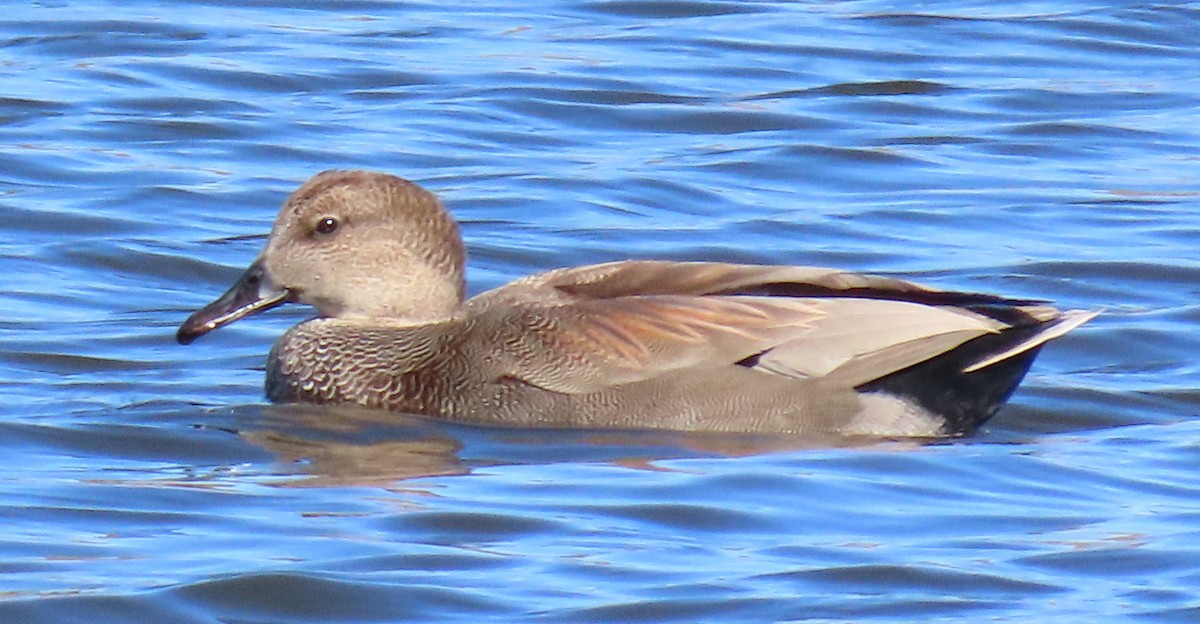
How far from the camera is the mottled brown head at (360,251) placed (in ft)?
27.2

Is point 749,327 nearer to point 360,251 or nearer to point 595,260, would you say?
point 360,251

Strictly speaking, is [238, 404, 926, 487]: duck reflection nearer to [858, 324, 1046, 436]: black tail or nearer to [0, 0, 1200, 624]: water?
[0, 0, 1200, 624]: water

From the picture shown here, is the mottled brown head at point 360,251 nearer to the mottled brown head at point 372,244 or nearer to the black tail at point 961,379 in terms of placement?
the mottled brown head at point 372,244

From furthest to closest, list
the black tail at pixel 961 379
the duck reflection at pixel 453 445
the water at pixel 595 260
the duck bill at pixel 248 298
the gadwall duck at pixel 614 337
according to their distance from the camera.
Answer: the duck bill at pixel 248 298 < the black tail at pixel 961 379 < the gadwall duck at pixel 614 337 < the duck reflection at pixel 453 445 < the water at pixel 595 260

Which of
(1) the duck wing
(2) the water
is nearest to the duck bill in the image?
(2) the water

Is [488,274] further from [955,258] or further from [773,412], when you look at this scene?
[773,412]

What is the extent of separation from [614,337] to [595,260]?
2697 mm

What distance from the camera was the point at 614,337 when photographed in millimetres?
7824

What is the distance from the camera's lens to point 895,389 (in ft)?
25.9

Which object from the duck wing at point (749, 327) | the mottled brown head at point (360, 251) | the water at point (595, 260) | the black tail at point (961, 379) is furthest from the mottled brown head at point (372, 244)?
the black tail at point (961, 379)

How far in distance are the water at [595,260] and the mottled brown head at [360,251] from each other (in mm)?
386

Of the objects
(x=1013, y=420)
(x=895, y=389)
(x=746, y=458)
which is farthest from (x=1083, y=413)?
(x=746, y=458)

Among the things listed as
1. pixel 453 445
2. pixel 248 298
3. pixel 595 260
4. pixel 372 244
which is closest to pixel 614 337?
pixel 453 445

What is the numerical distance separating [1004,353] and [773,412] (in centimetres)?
68
